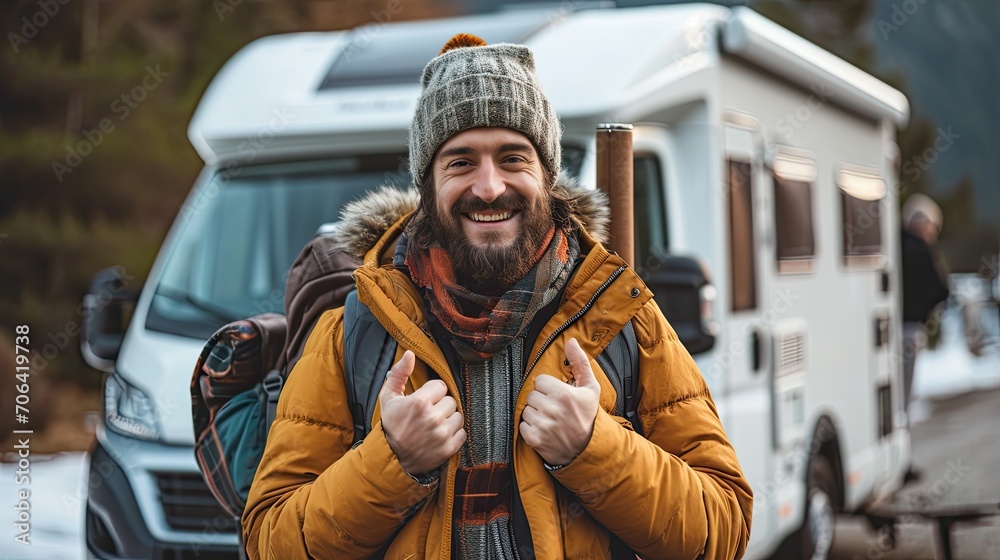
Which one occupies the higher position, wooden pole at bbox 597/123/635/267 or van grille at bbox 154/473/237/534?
wooden pole at bbox 597/123/635/267

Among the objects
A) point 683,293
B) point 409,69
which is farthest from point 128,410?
point 683,293

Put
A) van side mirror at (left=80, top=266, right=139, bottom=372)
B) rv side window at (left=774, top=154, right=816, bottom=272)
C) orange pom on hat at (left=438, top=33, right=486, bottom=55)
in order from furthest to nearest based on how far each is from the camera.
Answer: rv side window at (left=774, top=154, right=816, bottom=272) < van side mirror at (left=80, top=266, right=139, bottom=372) < orange pom on hat at (left=438, top=33, right=486, bottom=55)

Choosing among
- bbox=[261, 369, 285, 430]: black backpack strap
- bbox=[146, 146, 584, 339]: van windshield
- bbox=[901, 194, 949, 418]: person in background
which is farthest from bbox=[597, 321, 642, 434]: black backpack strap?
bbox=[901, 194, 949, 418]: person in background

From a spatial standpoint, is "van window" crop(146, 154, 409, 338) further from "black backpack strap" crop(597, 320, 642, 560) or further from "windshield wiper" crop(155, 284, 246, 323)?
"black backpack strap" crop(597, 320, 642, 560)

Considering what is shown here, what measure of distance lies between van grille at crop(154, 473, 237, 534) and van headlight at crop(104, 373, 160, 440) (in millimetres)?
185

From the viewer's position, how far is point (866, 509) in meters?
7.12

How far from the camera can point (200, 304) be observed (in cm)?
492

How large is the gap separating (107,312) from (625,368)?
3233mm

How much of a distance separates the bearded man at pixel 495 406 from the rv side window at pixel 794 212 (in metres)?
3.64

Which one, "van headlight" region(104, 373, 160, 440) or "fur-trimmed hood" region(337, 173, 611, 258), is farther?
"van headlight" region(104, 373, 160, 440)

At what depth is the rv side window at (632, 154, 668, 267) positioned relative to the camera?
4.87 meters

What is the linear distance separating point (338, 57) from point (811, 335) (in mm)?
Result: 2856

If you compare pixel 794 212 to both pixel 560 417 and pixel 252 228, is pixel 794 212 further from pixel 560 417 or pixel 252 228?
pixel 560 417

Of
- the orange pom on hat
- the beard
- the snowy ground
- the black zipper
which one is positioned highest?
the orange pom on hat
